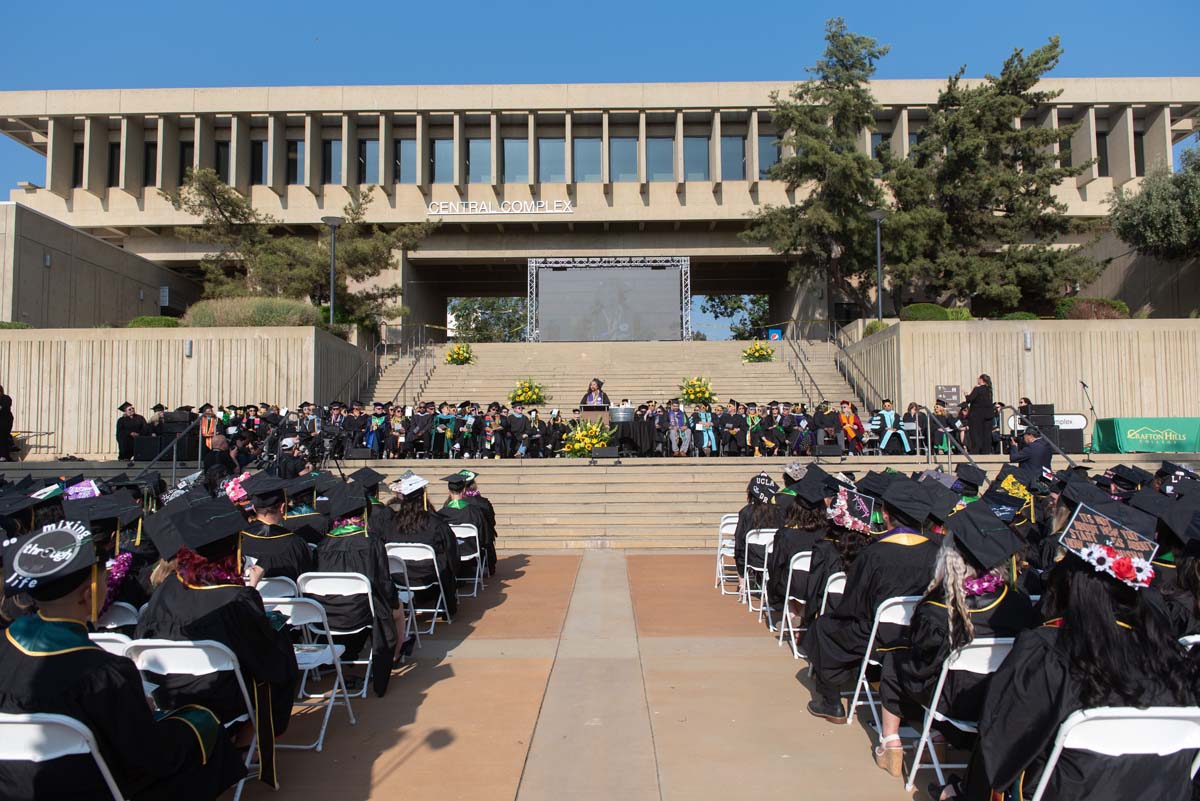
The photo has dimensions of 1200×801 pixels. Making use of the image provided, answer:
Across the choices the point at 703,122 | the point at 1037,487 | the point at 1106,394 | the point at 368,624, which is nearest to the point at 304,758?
the point at 368,624

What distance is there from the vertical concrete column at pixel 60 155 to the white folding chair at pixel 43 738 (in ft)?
132

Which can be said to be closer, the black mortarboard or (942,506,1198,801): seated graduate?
(942,506,1198,801): seated graduate

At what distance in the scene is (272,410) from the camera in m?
19.0

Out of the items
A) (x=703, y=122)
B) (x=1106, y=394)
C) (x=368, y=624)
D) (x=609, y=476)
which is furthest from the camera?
(x=703, y=122)

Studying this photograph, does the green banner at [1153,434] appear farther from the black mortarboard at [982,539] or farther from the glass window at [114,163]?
the glass window at [114,163]


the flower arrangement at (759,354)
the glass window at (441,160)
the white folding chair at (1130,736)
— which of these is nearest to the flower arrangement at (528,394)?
the flower arrangement at (759,354)

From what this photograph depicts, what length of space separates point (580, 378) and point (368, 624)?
2013 cm

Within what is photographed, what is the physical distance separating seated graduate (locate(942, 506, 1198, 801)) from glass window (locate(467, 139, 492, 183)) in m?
35.7

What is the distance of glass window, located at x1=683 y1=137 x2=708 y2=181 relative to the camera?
3688 cm

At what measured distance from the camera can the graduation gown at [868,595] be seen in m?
→ 4.35

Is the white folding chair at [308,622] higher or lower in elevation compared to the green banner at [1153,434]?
lower

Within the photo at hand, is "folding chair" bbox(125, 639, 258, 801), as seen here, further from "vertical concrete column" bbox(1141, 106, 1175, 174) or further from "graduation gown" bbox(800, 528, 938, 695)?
"vertical concrete column" bbox(1141, 106, 1175, 174)

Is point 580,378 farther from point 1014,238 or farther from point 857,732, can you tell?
point 857,732

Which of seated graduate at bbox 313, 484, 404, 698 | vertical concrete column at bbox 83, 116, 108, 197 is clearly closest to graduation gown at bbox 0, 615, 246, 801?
seated graduate at bbox 313, 484, 404, 698
